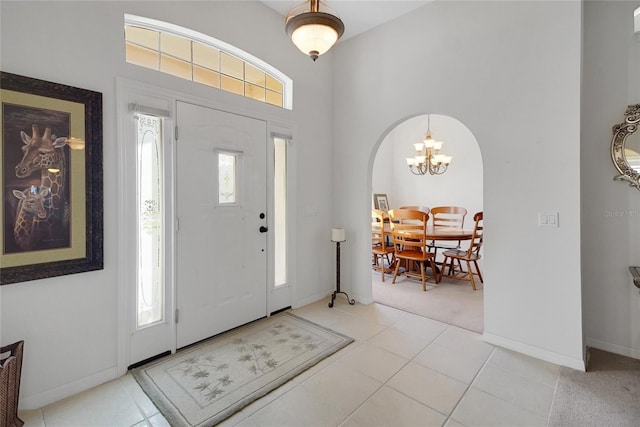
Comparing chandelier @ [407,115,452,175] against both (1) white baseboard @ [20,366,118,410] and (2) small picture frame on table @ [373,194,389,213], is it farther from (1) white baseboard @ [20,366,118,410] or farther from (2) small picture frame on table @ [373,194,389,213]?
(1) white baseboard @ [20,366,118,410]

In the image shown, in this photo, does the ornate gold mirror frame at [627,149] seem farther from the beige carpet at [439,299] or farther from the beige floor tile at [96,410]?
the beige floor tile at [96,410]

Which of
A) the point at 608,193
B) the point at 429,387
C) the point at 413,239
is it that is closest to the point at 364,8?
the point at 608,193

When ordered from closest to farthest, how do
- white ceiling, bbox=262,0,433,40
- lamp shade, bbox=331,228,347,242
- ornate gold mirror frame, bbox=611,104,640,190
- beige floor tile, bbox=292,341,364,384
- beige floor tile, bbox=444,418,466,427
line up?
beige floor tile, bbox=444,418,466,427 → beige floor tile, bbox=292,341,364,384 → ornate gold mirror frame, bbox=611,104,640,190 → white ceiling, bbox=262,0,433,40 → lamp shade, bbox=331,228,347,242

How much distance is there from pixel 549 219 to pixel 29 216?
3736 millimetres

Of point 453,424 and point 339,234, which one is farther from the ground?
point 339,234

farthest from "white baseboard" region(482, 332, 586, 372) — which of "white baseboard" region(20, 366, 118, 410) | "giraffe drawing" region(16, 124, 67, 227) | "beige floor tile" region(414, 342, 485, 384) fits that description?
"giraffe drawing" region(16, 124, 67, 227)

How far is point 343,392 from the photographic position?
2037mm

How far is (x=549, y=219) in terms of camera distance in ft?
7.98

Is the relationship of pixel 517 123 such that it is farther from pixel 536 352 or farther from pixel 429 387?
pixel 429 387

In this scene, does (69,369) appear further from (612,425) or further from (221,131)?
(612,425)

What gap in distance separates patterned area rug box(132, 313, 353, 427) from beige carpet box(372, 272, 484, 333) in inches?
47.3

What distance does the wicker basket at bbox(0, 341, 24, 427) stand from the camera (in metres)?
1.54

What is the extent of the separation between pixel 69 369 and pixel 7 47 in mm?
2056

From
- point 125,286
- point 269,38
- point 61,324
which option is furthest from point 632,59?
point 61,324
